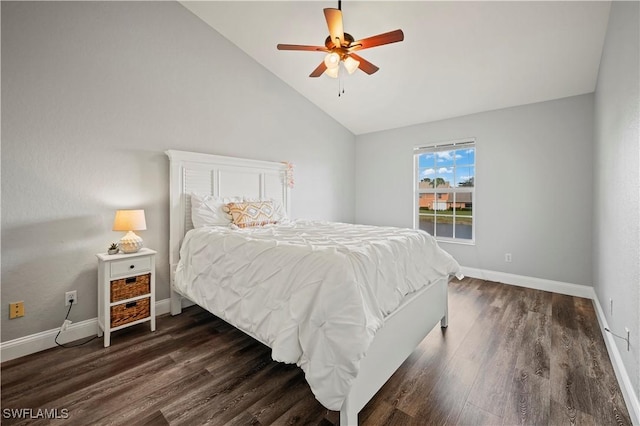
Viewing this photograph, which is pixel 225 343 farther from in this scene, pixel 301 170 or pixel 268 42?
pixel 268 42

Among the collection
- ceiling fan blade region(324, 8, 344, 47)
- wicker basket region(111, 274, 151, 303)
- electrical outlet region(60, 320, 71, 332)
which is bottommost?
electrical outlet region(60, 320, 71, 332)

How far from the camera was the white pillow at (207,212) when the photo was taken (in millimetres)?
2805

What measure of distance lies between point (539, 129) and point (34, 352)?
5561 millimetres

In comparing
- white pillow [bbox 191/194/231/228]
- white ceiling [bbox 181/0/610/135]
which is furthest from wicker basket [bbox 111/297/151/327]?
white ceiling [bbox 181/0/610/135]

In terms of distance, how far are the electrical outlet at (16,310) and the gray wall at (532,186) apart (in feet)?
15.7

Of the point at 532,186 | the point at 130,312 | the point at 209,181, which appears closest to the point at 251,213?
the point at 209,181

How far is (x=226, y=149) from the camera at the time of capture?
10.9 feet

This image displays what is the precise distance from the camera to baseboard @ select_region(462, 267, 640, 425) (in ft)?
4.89

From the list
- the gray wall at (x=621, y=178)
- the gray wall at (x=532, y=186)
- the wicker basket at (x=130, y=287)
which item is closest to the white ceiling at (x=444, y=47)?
the gray wall at (x=532, y=186)

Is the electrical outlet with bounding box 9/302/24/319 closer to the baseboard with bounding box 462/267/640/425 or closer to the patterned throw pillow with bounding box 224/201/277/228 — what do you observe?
the patterned throw pillow with bounding box 224/201/277/228

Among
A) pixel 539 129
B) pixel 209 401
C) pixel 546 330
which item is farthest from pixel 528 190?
pixel 209 401

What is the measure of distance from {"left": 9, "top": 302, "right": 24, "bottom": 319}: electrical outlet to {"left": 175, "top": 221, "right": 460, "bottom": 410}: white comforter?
1.20 metres

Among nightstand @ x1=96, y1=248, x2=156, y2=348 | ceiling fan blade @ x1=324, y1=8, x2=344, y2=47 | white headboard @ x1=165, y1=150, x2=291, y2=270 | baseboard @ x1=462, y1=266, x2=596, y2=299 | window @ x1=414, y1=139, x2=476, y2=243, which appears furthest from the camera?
window @ x1=414, y1=139, x2=476, y2=243

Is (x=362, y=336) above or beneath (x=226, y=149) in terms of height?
beneath
